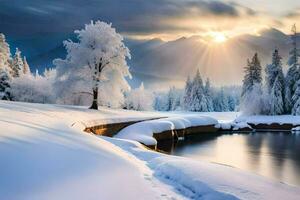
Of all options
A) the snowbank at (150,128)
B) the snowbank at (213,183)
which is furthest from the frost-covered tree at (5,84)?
the snowbank at (213,183)

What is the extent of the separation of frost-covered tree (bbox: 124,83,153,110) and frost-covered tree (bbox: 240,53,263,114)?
2496 centimetres

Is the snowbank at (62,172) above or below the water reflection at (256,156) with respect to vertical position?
above

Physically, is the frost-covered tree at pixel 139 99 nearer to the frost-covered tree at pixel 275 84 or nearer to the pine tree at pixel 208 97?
the pine tree at pixel 208 97

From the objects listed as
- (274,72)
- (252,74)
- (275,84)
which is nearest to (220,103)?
(252,74)

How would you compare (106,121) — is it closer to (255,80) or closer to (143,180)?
(143,180)

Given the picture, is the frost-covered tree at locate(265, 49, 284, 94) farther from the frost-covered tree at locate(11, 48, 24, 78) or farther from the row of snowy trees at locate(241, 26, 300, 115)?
the frost-covered tree at locate(11, 48, 24, 78)

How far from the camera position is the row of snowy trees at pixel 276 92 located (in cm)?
6844

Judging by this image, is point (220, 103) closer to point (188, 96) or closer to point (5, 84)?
point (188, 96)

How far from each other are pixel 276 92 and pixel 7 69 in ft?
147

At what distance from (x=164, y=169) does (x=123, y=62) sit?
31.1 metres

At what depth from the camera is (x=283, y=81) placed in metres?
70.7

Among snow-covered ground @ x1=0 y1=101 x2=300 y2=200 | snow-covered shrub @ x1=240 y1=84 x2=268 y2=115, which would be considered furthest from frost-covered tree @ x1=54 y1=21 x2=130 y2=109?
snow-covered shrub @ x1=240 y1=84 x2=268 y2=115

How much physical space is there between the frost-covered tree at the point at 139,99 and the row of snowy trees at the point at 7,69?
976 inches

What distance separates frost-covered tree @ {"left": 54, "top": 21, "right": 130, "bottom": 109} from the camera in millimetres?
43562
